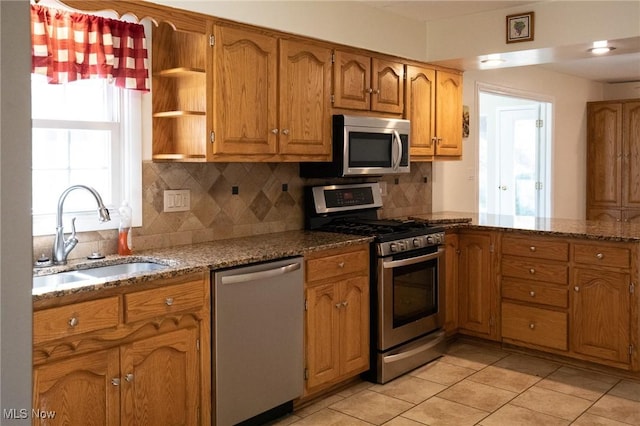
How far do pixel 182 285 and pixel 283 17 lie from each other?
1.69 m

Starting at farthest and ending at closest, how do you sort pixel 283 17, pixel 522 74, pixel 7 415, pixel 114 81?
pixel 522 74 → pixel 283 17 → pixel 114 81 → pixel 7 415

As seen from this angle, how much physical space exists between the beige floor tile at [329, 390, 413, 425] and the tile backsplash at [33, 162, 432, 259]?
115cm

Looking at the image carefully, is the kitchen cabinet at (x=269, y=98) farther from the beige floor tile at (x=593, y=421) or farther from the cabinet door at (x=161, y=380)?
the beige floor tile at (x=593, y=421)

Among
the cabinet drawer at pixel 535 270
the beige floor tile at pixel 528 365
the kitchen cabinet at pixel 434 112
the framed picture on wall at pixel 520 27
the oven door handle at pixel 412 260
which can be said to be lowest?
the beige floor tile at pixel 528 365

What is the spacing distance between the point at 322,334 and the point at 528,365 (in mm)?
1586

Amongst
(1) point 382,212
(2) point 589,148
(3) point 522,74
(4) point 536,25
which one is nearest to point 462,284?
(1) point 382,212

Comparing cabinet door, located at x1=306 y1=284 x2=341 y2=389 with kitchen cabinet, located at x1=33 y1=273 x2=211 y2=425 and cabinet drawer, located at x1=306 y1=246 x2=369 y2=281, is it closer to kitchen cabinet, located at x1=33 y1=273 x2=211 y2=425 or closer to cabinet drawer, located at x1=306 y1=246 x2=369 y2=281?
cabinet drawer, located at x1=306 y1=246 x2=369 y2=281

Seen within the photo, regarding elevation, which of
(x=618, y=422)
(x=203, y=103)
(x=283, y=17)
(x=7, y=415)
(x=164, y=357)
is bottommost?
(x=618, y=422)

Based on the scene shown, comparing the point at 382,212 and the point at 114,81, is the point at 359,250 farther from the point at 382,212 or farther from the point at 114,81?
the point at 114,81

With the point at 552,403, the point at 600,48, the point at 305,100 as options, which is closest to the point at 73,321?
the point at 305,100

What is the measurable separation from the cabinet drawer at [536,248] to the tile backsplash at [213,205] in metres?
1.29

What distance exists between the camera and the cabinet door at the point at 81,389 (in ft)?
7.27

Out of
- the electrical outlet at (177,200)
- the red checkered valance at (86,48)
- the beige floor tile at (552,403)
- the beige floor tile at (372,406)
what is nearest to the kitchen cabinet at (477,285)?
the beige floor tile at (552,403)

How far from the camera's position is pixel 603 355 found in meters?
3.85
